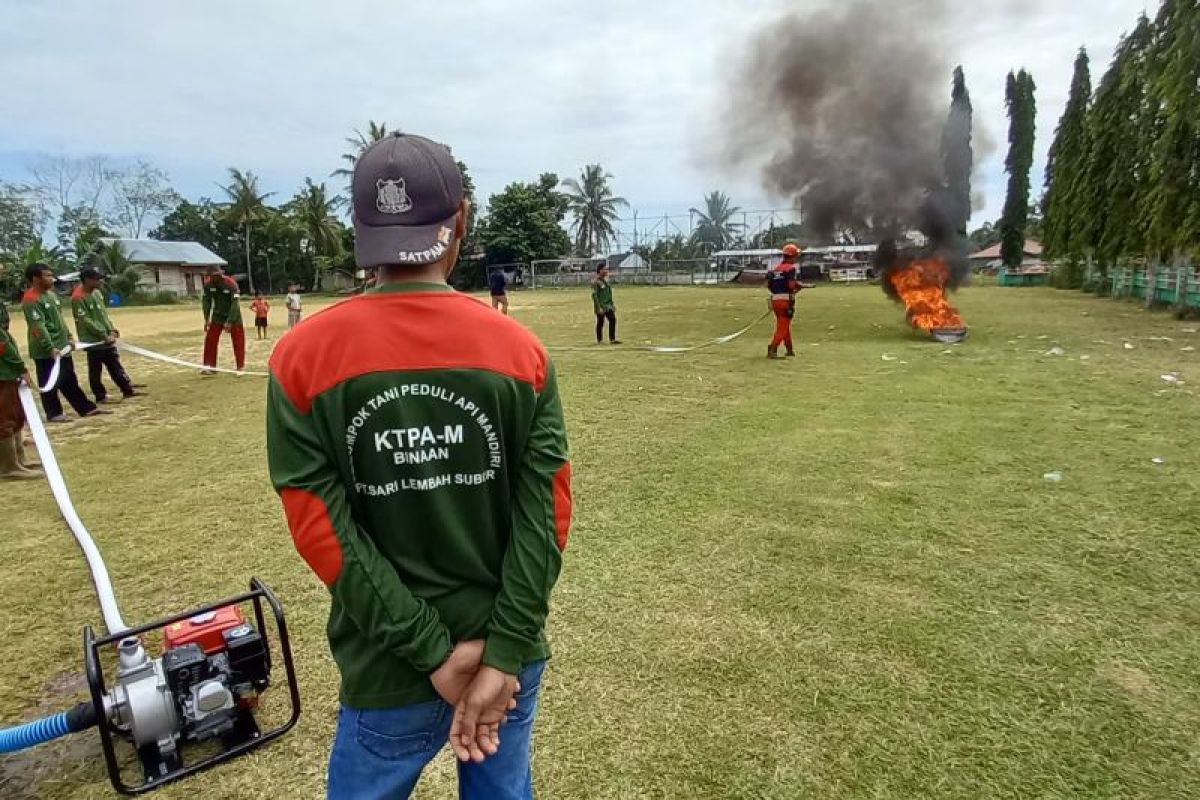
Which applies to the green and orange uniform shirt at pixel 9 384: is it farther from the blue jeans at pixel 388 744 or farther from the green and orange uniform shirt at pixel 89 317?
the blue jeans at pixel 388 744

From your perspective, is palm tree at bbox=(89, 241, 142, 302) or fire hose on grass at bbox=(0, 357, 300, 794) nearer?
fire hose on grass at bbox=(0, 357, 300, 794)

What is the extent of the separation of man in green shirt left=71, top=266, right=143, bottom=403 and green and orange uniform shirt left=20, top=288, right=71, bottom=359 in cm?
36

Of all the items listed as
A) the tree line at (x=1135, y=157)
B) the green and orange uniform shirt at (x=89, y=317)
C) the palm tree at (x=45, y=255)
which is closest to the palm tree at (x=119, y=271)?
the palm tree at (x=45, y=255)

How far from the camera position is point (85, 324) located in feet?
29.1

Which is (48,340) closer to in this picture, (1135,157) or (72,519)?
(72,519)

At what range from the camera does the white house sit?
46.7 metres

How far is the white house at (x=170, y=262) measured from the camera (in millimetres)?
46719

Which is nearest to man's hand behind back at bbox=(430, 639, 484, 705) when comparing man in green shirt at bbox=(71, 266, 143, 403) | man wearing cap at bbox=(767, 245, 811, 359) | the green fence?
man in green shirt at bbox=(71, 266, 143, 403)

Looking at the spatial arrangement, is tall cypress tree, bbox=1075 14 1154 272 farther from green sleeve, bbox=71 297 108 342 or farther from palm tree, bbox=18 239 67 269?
palm tree, bbox=18 239 67 269

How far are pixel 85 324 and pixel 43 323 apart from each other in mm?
1158

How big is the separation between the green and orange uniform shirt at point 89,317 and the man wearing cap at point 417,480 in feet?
30.8

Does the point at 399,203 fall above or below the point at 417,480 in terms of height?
above

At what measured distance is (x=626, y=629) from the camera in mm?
3258

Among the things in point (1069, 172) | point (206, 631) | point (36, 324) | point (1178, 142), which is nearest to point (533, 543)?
point (206, 631)
